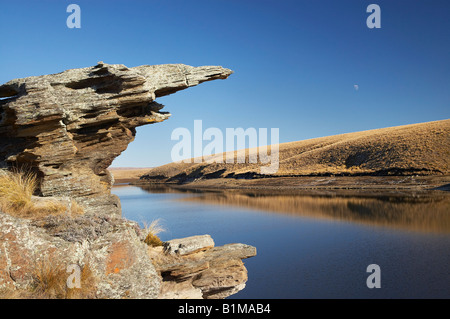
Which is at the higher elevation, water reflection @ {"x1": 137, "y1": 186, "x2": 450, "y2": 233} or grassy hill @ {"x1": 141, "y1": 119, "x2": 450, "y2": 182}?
grassy hill @ {"x1": 141, "y1": 119, "x2": 450, "y2": 182}

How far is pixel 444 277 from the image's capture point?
513 inches

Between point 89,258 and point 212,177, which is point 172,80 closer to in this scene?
point 89,258

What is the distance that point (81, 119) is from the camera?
41.9 feet

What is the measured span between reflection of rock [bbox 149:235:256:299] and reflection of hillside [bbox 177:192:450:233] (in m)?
14.8

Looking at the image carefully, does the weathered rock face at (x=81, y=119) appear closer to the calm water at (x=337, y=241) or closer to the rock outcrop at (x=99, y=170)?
the rock outcrop at (x=99, y=170)

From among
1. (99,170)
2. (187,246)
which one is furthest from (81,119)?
(187,246)

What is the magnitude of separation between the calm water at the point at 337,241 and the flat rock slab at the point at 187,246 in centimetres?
232

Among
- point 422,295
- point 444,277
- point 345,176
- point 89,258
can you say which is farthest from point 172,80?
point 345,176

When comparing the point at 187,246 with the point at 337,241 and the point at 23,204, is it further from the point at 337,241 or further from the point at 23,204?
the point at 337,241

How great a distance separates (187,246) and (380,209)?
73.8 feet

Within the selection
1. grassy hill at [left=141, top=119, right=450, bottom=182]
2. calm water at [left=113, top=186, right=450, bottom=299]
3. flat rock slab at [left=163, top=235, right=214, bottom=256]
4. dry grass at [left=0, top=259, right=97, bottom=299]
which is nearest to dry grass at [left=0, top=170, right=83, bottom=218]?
dry grass at [left=0, top=259, right=97, bottom=299]

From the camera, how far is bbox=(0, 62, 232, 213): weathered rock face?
11805 mm

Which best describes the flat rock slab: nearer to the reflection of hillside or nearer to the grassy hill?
the reflection of hillside

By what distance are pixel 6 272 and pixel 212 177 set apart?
7559 cm
